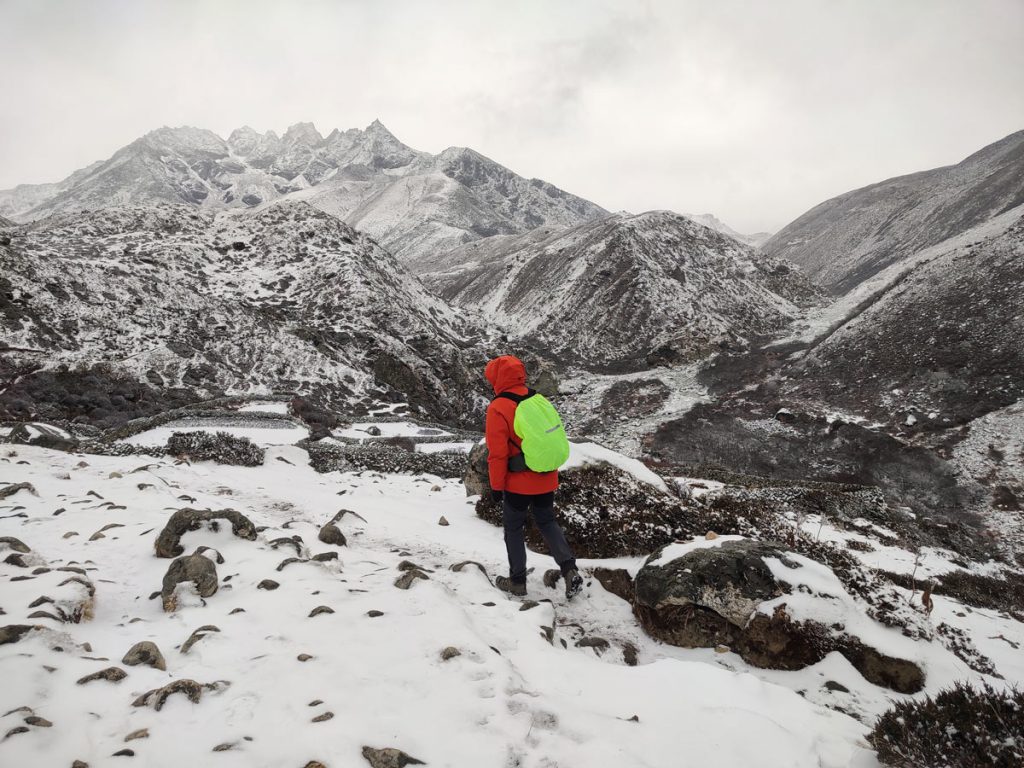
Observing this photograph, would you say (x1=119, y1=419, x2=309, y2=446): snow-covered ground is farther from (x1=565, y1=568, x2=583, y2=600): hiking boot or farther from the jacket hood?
(x1=565, y1=568, x2=583, y2=600): hiking boot

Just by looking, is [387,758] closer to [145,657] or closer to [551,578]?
[145,657]

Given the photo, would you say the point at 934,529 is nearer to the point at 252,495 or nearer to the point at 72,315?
the point at 252,495

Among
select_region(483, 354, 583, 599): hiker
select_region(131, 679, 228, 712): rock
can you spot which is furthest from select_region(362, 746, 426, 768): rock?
select_region(483, 354, 583, 599): hiker

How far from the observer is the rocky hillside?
92.9ft

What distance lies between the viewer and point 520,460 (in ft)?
21.1

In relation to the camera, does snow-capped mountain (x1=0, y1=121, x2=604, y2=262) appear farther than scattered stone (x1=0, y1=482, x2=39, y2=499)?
Yes

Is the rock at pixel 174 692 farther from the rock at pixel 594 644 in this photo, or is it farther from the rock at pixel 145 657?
the rock at pixel 594 644

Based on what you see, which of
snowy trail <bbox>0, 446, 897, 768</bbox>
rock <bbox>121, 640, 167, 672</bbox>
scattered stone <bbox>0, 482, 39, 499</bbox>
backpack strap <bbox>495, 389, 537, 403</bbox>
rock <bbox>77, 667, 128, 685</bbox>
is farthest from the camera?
scattered stone <bbox>0, 482, 39, 499</bbox>

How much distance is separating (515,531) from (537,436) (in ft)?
5.10

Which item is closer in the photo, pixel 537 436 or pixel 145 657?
pixel 145 657

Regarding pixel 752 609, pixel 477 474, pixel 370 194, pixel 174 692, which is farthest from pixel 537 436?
pixel 370 194

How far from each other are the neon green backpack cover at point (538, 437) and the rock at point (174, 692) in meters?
3.86

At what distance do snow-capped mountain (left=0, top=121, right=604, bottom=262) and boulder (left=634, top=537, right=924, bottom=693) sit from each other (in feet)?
392

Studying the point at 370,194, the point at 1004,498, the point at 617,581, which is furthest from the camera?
the point at 370,194
